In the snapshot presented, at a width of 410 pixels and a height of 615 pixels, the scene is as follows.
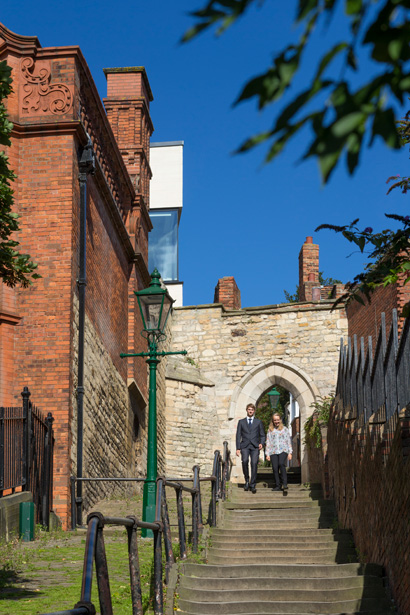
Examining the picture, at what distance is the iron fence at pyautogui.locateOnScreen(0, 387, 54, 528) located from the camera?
10414 mm

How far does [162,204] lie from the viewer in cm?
3156

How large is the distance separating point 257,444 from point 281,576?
22.7 ft

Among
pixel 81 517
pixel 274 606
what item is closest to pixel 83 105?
pixel 81 517

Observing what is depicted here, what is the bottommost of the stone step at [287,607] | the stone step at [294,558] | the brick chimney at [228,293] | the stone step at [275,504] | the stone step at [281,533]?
the stone step at [287,607]

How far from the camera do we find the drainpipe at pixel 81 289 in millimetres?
12797

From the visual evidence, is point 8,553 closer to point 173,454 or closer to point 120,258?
point 120,258

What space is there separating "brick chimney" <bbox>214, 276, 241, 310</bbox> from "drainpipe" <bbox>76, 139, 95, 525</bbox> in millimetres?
12559

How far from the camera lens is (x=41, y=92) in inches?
527

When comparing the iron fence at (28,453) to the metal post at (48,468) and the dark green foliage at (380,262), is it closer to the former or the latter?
the metal post at (48,468)

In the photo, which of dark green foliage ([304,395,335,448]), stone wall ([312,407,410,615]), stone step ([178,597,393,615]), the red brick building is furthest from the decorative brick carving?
stone step ([178,597,393,615])

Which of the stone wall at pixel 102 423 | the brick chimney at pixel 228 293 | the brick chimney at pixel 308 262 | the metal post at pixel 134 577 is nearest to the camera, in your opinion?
the metal post at pixel 134 577

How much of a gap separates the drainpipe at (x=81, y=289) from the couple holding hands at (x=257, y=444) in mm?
3584

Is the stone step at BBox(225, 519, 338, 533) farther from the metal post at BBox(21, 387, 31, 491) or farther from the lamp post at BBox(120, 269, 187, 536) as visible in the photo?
the metal post at BBox(21, 387, 31, 491)

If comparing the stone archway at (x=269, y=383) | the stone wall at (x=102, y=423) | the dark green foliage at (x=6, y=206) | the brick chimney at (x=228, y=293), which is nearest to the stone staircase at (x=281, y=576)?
the stone wall at (x=102, y=423)
